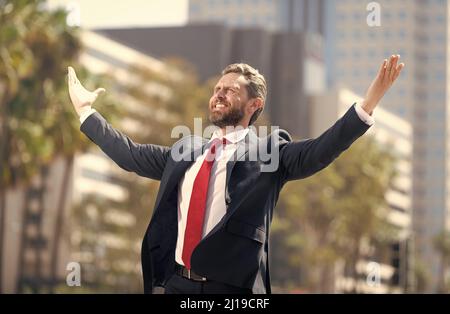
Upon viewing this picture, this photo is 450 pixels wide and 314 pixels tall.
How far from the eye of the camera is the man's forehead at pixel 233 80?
262 inches

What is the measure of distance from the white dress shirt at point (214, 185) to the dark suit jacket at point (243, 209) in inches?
1.3

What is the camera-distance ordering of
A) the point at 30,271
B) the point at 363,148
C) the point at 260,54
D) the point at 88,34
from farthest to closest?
1. the point at 260,54
2. the point at 88,34
3. the point at 30,271
4. the point at 363,148

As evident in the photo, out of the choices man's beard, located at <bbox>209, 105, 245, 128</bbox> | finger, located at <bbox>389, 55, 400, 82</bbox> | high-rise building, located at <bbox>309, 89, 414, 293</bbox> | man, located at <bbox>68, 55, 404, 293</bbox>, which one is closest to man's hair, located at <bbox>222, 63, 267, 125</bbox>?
Answer: man, located at <bbox>68, 55, 404, 293</bbox>

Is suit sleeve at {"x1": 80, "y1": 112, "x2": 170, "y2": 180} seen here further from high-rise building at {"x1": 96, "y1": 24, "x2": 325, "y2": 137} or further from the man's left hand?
high-rise building at {"x1": 96, "y1": 24, "x2": 325, "y2": 137}

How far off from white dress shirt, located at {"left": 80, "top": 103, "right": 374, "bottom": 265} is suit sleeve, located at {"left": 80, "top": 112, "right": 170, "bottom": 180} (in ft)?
1.04

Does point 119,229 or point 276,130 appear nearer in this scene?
point 276,130

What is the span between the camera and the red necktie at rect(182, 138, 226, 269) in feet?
20.9

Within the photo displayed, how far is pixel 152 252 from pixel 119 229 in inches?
3955

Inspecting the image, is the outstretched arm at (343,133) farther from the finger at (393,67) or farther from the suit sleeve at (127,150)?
the suit sleeve at (127,150)

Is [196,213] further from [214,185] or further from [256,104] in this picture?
[256,104]

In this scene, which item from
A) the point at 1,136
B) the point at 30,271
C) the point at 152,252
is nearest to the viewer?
the point at 152,252

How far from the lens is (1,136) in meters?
56.4
